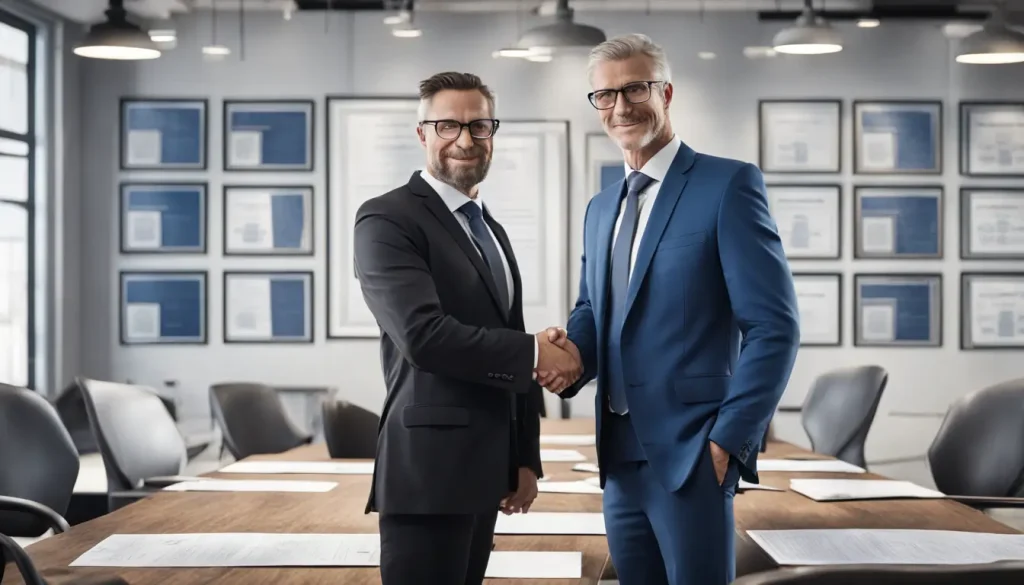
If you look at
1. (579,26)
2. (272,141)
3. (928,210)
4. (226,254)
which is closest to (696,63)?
(928,210)

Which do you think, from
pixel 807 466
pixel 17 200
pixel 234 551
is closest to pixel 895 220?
pixel 807 466

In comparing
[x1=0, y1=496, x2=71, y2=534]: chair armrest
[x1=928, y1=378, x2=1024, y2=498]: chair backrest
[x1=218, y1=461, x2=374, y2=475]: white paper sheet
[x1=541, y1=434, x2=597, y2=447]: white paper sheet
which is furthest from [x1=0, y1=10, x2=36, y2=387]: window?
[x1=928, y1=378, x2=1024, y2=498]: chair backrest

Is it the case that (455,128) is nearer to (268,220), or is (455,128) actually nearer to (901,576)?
(901,576)

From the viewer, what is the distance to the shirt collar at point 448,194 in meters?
2.31

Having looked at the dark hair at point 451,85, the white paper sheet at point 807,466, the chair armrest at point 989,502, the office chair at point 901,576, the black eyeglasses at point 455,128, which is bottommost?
the white paper sheet at point 807,466

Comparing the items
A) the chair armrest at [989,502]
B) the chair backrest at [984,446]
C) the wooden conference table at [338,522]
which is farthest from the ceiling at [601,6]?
the chair armrest at [989,502]

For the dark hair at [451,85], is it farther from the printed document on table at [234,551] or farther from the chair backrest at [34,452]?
the chair backrest at [34,452]

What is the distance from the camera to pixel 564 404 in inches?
254

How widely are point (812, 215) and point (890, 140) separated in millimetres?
728

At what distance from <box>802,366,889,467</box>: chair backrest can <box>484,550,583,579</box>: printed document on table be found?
2.78m

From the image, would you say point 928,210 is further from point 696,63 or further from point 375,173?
point 375,173

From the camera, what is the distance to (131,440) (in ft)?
14.6

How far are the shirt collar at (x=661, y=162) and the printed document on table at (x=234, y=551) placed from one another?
102 centimetres

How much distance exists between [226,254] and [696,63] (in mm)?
3431
